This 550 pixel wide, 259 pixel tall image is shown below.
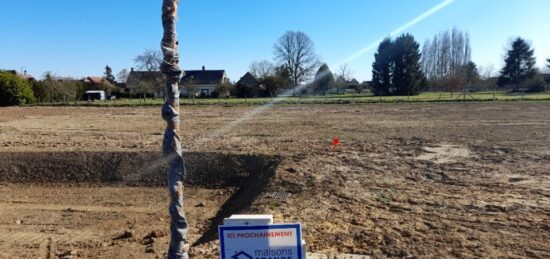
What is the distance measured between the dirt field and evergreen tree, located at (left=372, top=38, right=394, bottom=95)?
48161mm

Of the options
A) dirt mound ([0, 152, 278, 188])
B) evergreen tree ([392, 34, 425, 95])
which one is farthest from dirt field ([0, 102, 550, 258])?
evergreen tree ([392, 34, 425, 95])

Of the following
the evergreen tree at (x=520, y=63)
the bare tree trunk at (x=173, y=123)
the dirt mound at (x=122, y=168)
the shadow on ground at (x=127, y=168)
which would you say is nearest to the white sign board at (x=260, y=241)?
the bare tree trunk at (x=173, y=123)

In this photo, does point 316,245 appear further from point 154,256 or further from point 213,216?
point 213,216

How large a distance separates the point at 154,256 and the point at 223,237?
2.81 metres

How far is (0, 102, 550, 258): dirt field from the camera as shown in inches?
223

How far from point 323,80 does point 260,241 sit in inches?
2771

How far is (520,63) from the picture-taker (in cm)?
7156

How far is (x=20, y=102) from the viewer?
4238cm

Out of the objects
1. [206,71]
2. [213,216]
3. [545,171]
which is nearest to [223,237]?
[213,216]

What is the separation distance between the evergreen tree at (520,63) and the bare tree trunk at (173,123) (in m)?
78.6

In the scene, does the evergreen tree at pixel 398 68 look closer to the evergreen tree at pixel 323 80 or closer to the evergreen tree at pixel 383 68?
the evergreen tree at pixel 383 68

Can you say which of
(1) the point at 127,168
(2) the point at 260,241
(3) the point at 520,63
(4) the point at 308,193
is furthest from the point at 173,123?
(3) the point at 520,63

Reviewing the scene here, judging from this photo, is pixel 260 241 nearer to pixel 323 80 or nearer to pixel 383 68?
pixel 383 68

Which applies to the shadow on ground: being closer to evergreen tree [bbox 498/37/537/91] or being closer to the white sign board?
the white sign board
